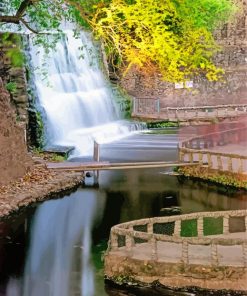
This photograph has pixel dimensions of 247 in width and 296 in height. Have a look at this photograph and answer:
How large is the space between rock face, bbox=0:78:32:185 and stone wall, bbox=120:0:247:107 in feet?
81.5

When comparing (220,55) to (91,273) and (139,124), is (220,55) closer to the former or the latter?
(139,124)

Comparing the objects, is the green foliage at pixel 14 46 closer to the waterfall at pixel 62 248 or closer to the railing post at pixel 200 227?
the waterfall at pixel 62 248

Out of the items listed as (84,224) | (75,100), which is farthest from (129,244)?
(75,100)

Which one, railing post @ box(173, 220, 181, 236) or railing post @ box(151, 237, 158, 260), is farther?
railing post @ box(173, 220, 181, 236)

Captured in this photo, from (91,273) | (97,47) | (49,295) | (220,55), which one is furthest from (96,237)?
(220,55)

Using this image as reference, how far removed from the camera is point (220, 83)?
164 feet

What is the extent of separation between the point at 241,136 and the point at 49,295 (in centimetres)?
2411

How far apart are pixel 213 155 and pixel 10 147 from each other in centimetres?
926

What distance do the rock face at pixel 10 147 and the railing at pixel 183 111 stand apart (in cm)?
2083

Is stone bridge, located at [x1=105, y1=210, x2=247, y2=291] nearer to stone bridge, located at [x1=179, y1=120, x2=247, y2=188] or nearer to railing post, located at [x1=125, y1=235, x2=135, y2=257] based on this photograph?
railing post, located at [x1=125, y1=235, x2=135, y2=257]

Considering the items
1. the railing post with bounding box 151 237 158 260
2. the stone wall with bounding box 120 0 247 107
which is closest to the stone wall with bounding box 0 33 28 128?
the railing post with bounding box 151 237 158 260

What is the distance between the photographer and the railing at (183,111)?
44625mm

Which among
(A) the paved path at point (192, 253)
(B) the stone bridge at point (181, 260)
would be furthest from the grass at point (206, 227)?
(B) the stone bridge at point (181, 260)

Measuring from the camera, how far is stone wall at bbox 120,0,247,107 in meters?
49.2
